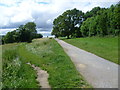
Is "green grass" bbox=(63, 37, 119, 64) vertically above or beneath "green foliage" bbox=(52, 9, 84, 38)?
beneath

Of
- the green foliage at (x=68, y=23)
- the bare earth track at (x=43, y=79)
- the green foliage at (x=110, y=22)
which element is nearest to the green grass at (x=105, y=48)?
the bare earth track at (x=43, y=79)

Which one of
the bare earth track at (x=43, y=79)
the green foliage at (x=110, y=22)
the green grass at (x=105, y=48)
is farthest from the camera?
the green foliage at (x=110, y=22)

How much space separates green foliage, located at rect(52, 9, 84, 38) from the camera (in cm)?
5111

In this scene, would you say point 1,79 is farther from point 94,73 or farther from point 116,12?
point 116,12

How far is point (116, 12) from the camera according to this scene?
26.2 m

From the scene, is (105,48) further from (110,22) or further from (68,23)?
(68,23)

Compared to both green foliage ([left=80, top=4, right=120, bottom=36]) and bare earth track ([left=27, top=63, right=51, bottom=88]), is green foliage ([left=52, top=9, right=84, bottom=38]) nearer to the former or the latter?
green foliage ([left=80, top=4, right=120, bottom=36])

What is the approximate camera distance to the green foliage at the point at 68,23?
51112 mm

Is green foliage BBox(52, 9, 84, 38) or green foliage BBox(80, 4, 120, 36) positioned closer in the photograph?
green foliage BBox(80, 4, 120, 36)

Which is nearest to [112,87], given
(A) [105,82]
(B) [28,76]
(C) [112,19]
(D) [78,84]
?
(A) [105,82]

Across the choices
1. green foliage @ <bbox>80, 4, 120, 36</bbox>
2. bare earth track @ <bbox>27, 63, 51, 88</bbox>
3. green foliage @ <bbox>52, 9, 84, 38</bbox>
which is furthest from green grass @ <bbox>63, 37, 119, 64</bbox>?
green foliage @ <bbox>52, 9, 84, 38</bbox>

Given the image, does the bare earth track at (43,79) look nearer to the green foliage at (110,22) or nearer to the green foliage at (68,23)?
the green foliage at (110,22)

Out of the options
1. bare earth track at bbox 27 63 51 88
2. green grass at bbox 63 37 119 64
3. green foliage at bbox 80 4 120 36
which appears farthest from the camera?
green foliage at bbox 80 4 120 36

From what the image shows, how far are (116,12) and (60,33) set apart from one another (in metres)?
27.0
